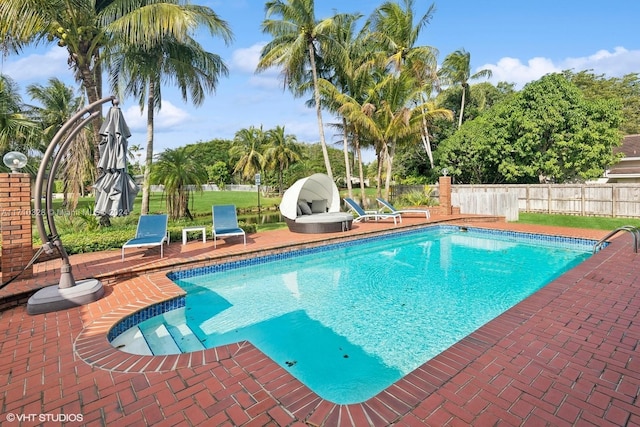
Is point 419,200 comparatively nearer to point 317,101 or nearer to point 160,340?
point 317,101

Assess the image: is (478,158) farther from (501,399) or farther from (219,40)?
(501,399)

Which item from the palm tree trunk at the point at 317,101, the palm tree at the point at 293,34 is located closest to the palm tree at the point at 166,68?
the palm tree at the point at 293,34

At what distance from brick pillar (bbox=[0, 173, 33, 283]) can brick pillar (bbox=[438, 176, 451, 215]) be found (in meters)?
14.5

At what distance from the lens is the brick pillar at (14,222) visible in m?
5.21

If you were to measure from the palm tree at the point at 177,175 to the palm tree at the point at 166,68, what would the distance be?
1.47 feet

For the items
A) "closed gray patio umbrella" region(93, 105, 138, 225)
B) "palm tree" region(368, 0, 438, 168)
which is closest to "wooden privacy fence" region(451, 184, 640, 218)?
"palm tree" region(368, 0, 438, 168)

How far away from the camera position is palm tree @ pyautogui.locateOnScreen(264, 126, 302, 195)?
34.5 m

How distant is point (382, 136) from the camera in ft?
58.3

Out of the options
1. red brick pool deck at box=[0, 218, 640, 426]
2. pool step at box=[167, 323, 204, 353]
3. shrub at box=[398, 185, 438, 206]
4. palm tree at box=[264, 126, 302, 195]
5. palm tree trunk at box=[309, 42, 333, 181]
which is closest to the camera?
red brick pool deck at box=[0, 218, 640, 426]

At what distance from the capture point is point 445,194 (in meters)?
15.4

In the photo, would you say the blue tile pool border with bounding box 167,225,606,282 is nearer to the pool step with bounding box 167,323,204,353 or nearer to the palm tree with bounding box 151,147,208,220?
the pool step with bounding box 167,323,204,353

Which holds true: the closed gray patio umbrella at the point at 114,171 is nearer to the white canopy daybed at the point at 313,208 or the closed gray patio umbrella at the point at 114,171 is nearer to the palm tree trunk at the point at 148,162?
the white canopy daybed at the point at 313,208

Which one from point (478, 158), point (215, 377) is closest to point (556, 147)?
point (478, 158)

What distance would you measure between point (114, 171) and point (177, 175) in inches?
257
